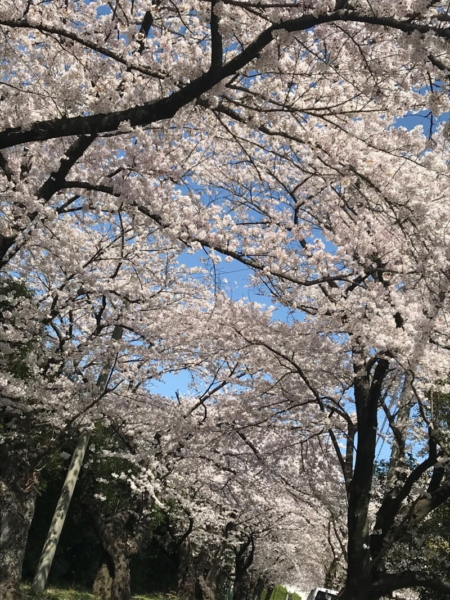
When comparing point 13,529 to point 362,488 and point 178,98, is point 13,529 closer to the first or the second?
point 362,488

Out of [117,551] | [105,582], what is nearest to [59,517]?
[117,551]

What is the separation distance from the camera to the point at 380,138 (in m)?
6.30

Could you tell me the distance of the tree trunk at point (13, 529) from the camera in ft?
29.3

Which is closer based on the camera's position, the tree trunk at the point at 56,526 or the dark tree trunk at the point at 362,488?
the dark tree trunk at the point at 362,488

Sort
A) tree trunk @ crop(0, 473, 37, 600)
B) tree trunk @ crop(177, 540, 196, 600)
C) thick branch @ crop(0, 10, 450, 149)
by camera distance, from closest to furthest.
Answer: thick branch @ crop(0, 10, 450, 149), tree trunk @ crop(0, 473, 37, 600), tree trunk @ crop(177, 540, 196, 600)

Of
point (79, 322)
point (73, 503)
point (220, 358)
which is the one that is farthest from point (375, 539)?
point (73, 503)

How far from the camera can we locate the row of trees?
14.4ft

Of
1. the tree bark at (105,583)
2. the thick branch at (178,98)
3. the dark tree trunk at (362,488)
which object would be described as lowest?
the tree bark at (105,583)

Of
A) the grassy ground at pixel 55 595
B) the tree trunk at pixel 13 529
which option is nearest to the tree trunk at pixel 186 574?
the grassy ground at pixel 55 595

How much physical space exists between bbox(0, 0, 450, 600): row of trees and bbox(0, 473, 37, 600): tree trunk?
39mm

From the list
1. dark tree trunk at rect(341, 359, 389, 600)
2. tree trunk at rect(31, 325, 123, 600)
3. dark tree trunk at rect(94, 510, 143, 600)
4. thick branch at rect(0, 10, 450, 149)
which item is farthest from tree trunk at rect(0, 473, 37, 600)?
thick branch at rect(0, 10, 450, 149)

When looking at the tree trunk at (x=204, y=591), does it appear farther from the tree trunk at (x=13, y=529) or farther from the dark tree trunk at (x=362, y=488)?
the dark tree trunk at (x=362, y=488)

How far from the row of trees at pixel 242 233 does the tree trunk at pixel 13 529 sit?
39 mm

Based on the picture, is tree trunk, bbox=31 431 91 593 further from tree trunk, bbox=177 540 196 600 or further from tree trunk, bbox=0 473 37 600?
tree trunk, bbox=177 540 196 600
